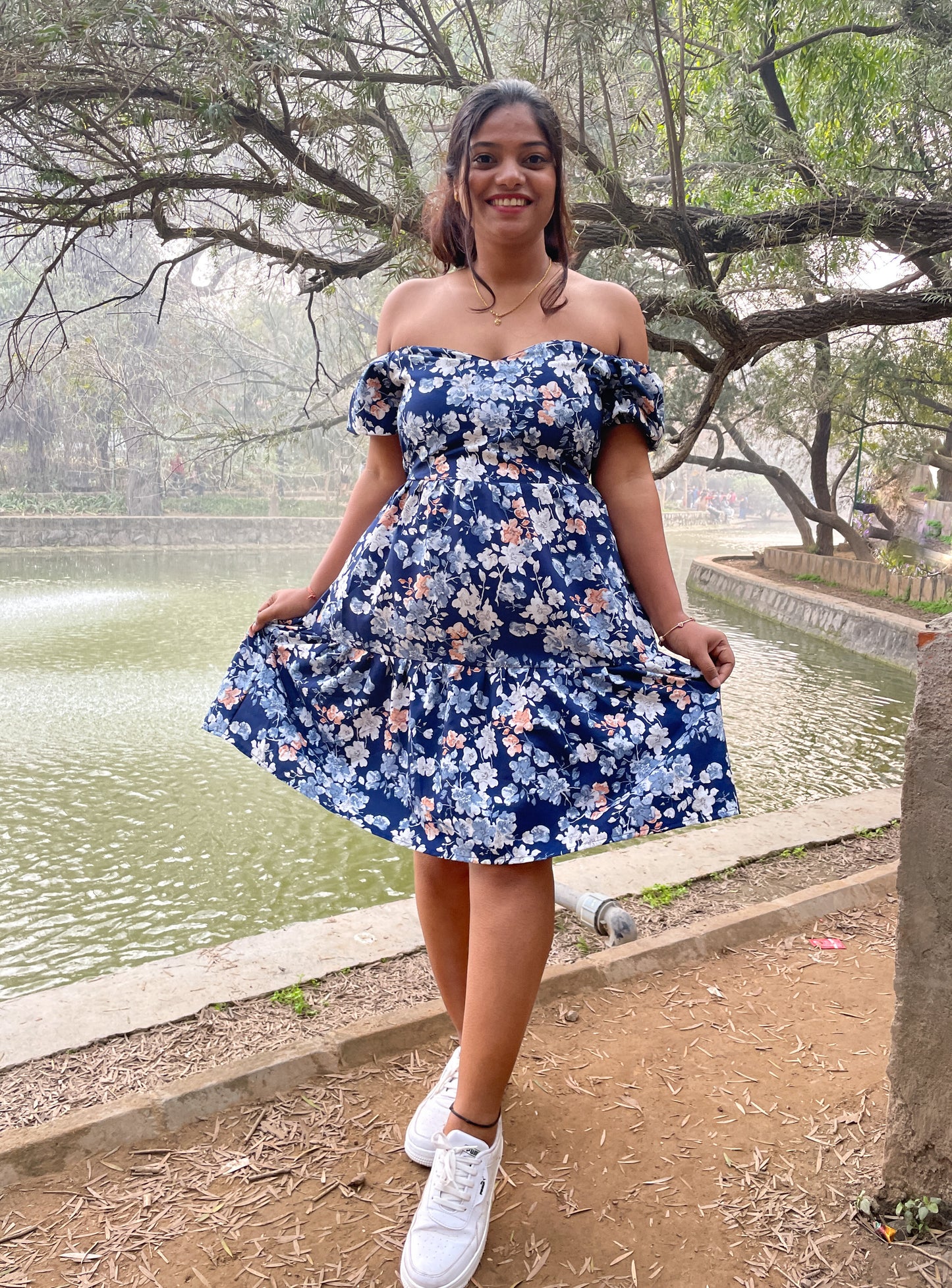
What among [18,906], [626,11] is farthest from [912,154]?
[18,906]

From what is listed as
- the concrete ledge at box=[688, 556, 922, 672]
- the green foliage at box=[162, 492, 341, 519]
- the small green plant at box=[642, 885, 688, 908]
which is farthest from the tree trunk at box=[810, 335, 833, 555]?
the green foliage at box=[162, 492, 341, 519]

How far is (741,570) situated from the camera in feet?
38.6

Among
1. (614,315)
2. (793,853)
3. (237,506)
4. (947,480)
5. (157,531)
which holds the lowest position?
(793,853)

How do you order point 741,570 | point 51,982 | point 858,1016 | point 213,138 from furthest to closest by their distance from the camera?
point 741,570, point 213,138, point 51,982, point 858,1016

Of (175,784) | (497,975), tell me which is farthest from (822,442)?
(497,975)

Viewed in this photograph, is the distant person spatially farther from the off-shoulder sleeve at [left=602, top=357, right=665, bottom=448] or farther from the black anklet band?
the black anklet band

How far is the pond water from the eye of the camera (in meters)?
3.14

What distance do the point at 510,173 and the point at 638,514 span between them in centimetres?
53

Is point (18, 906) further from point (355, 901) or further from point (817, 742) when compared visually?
point (817, 742)

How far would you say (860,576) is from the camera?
10336 mm

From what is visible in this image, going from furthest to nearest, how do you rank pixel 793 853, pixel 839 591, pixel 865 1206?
pixel 839 591 < pixel 793 853 < pixel 865 1206

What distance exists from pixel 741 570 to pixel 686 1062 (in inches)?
412

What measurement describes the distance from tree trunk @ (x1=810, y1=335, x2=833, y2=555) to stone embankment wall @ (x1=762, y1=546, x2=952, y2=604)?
1.73 ft

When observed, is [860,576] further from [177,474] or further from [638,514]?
[177,474]
